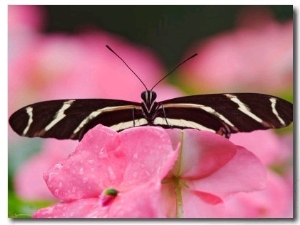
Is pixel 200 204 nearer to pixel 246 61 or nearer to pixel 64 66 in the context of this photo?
pixel 246 61

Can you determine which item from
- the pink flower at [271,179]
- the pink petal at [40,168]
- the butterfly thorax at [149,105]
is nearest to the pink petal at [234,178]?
the pink flower at [271,179]

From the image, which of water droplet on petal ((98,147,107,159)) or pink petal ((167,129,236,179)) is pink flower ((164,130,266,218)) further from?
water droplet on petal ((98,147,107,159))

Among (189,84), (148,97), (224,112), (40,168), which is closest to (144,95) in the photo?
(148,97)

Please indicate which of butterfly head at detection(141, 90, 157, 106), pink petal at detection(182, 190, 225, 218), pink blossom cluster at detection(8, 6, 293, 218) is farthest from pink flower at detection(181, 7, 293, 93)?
pink petal at detection(182, 190, 225, 218)

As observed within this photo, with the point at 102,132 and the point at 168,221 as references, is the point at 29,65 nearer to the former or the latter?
the point at 102,132

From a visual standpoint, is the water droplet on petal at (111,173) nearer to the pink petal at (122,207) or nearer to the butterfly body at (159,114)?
the pink petal at (122,207)
